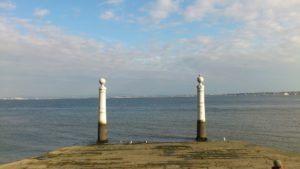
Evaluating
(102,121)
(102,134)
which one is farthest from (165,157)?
(102,121)

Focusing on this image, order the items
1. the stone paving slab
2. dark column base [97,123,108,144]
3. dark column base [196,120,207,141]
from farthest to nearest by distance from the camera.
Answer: dark column base [196,120,207,141]
dark column base [97,123,108,144]
the stone paving slab

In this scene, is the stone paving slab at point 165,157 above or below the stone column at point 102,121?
below

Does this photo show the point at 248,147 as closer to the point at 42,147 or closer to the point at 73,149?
the point at 73,149

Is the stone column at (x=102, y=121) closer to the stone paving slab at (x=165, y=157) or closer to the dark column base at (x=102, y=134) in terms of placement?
the dark column base at (x=102, y=134)

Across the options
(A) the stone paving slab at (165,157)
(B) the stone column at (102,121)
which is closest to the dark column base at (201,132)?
(A) the stone paving slab at (165,157)

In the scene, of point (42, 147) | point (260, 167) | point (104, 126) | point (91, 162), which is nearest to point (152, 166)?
point (91, 162)

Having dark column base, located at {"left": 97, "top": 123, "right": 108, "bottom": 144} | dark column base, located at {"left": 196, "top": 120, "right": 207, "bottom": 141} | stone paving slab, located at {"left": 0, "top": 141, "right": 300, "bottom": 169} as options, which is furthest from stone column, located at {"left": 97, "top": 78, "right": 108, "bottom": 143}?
dark column base, located at {"left": 196, "top": 120, "right": 207, "bottom": 141}

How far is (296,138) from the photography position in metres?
33.7

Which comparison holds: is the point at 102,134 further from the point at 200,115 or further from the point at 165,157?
the point at 165,157

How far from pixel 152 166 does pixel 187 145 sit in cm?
392

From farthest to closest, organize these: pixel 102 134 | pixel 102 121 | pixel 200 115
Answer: pixel 200 115 < pixel 102 121 < pixel 102 134

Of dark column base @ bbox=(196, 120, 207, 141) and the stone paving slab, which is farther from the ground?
dark column base @ bbox=(196, 120, 207, 141)

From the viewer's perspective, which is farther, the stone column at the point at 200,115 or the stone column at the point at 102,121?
the stone column at the point at 200,115

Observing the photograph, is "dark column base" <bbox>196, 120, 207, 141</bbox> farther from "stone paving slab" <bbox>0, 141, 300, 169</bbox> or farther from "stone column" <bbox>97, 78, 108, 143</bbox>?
"stone column" <bbox>97, 78, 108, 143</bbox>
